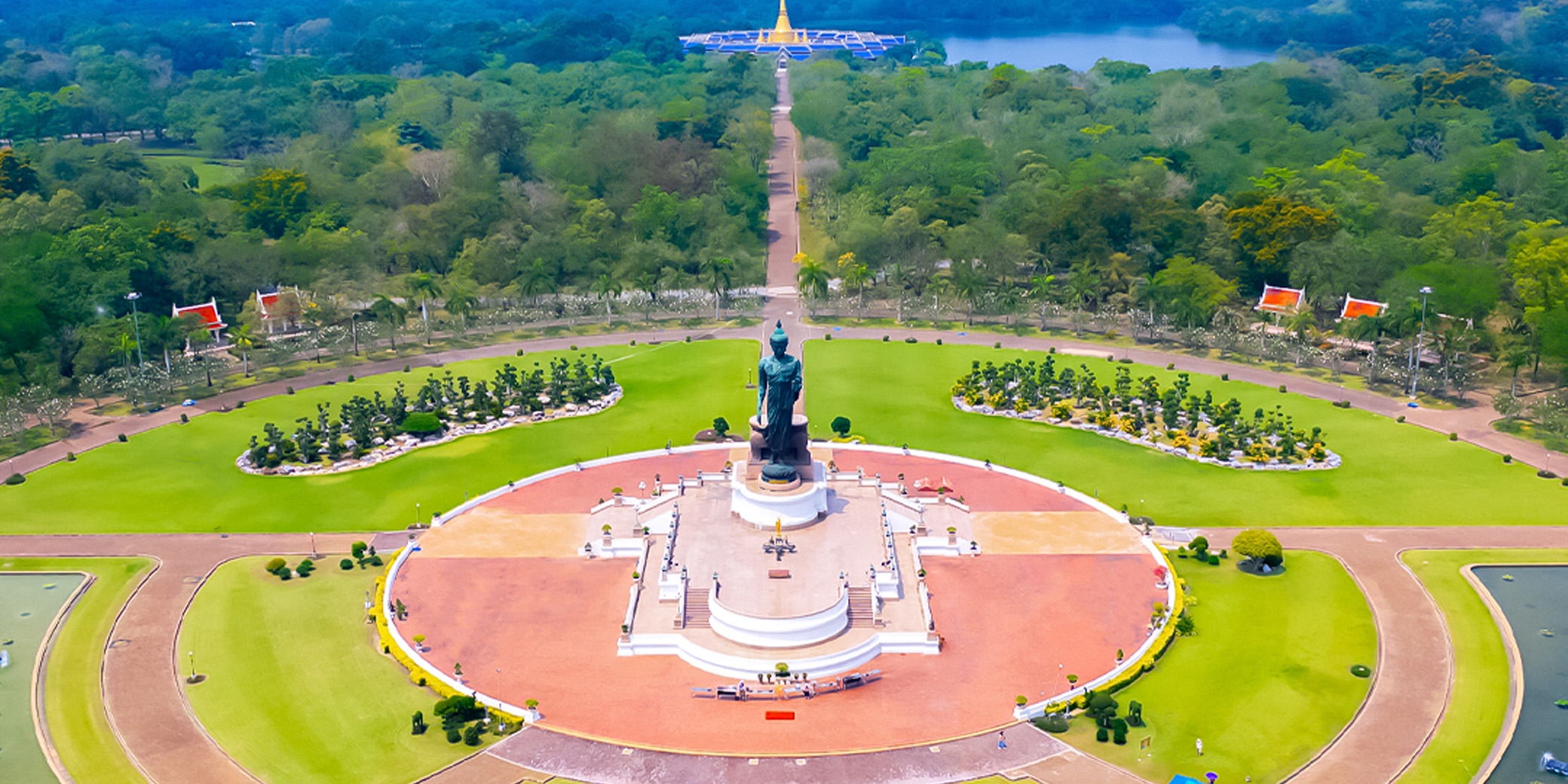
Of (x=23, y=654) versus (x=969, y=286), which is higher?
(x=969, y=286)

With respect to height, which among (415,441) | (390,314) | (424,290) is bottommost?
(415,441)

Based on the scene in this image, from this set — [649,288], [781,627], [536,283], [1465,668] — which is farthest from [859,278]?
[1465,668]

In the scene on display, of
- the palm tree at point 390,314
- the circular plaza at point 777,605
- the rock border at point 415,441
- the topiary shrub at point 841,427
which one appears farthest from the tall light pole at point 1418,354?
the palm tree at point 390,314

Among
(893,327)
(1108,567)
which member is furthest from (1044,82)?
(1108,567)

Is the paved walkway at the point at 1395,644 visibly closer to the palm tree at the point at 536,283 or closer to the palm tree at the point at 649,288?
the palm tree at the point at 649,288

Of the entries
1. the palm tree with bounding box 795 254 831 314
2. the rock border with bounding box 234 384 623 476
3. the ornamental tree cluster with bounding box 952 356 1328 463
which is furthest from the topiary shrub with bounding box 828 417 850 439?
the palm tree with bounding box 795 254 831 314

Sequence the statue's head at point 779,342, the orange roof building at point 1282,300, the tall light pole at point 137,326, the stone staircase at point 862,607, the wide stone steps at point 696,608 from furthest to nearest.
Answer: the orange roof building at point 1282,300 < the tall light pole at point 137,326 < the statue's head at point 779,342 < the wide stone steps at point 696,608 < the stone staircase at point 862,607

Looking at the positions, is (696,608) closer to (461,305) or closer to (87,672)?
(87,672)
